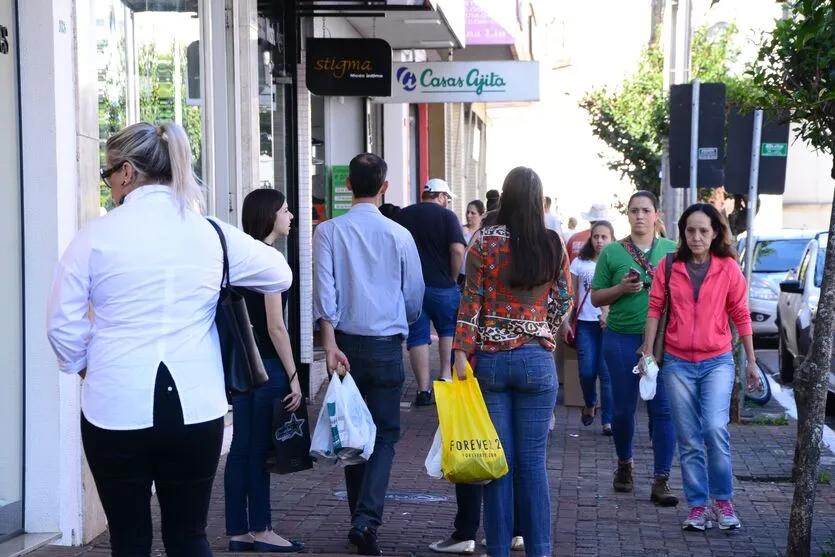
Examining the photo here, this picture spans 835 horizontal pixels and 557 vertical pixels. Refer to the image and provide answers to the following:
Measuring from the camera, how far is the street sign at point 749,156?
1133 centimetres

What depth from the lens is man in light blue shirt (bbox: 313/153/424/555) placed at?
20.9 ft

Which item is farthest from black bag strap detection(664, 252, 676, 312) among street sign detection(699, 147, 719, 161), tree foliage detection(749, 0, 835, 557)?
street sign detection(699, 147, 719, 161)

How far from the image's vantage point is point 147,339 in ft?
→ 12.4

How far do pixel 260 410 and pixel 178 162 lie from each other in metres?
2.40

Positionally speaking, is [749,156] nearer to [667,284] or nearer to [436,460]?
[667,284]

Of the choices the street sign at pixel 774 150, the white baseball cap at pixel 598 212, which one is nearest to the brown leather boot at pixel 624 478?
the street sign at pixel 774 150

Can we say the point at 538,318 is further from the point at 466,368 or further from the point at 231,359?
the point at 231,359

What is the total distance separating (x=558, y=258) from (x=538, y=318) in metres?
0.28

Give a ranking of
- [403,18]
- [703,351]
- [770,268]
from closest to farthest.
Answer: [703,351], [403,18], [770,268]

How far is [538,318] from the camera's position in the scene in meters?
5.72

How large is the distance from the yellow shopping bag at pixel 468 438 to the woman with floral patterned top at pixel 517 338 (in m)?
0.08

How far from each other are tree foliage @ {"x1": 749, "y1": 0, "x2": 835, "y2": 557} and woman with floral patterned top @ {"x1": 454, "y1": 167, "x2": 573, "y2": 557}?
48.9 inches

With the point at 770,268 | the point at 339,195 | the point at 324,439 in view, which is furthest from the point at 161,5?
the point at 770,268

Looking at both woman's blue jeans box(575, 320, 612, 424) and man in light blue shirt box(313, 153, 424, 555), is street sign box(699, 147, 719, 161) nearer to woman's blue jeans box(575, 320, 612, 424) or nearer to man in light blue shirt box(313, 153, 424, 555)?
woman's blue jeans box(575, 320, 612, 424)
